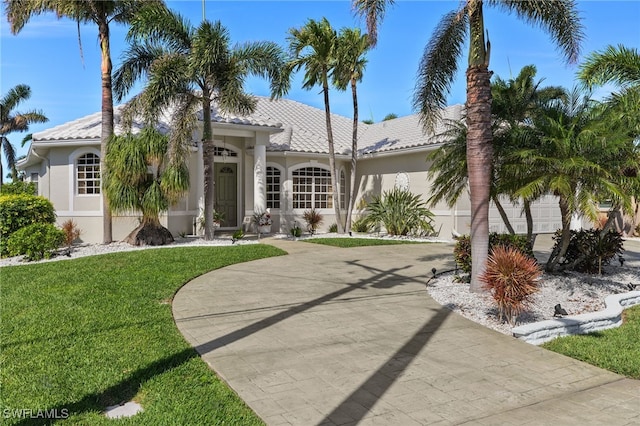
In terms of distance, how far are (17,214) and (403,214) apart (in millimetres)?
12620

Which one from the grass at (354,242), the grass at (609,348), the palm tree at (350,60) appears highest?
the palm tree at (350,60)

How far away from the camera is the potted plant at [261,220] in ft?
57.7

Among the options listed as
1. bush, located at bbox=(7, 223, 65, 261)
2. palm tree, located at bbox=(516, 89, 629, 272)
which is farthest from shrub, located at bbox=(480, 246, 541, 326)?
bush, located at bbox=(7, 223, 65, 261)

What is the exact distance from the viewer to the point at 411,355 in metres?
5.43

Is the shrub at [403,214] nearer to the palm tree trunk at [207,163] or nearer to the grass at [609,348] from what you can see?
the palm tree trunk at [207,163]

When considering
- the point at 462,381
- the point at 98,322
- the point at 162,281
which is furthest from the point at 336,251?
the point at 462,381

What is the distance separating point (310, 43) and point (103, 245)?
385 inches

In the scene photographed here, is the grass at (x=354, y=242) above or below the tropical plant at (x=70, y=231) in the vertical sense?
below

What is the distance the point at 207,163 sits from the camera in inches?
605

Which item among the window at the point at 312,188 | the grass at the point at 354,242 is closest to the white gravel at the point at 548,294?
the grass at the point at 354,242

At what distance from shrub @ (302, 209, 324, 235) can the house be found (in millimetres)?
571

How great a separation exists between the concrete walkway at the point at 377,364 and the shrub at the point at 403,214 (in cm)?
914

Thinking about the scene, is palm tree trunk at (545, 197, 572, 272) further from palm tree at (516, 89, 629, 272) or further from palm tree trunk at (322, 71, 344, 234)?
palm tree trunk at (322, 71, 344, 234)

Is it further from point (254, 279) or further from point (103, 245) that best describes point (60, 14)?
point (254, 279)
